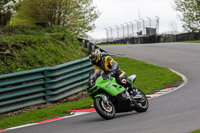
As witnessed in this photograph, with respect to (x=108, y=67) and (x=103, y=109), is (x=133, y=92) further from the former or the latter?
(x=103, y=109)

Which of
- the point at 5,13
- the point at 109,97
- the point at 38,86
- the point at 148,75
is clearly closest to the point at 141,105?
the point at 109,97

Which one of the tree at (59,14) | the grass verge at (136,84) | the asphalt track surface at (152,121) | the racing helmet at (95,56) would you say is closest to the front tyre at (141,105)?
the asphalt track surface at (152,121)

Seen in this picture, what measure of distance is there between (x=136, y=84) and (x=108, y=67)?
21.8 ft

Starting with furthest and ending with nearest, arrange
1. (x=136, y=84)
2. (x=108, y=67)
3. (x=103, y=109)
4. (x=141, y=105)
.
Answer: (x=136, y=84) → (x=141, y=105) → (x=108, y=67) → (x=103, y=109)

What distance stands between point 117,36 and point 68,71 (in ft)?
151

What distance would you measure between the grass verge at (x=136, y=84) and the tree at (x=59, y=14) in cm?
1081

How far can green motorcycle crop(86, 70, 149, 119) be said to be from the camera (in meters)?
8.13

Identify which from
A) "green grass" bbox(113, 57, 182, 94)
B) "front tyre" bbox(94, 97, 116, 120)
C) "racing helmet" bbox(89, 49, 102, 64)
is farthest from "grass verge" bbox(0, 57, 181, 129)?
"racing helmet" bbox(89, 49, 102, 64)

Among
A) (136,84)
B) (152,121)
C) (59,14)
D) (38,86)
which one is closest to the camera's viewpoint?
(152,121)

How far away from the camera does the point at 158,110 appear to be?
897 cm

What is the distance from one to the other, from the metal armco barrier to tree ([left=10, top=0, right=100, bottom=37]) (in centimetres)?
1885

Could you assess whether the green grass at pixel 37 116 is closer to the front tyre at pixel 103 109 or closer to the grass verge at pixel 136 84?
the grass verge at pixel 136 84

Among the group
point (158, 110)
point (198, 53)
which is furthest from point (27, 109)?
point (198, 53)

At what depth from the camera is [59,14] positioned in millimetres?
35094
